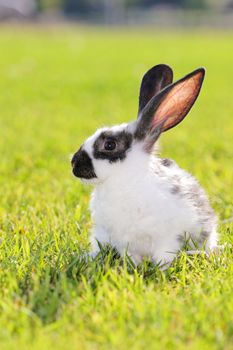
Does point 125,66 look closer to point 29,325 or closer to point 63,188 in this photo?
point 63,188

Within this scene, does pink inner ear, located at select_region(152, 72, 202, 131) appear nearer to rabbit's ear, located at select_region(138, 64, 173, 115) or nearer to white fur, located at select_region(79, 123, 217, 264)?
white fur, located at select_region(79, 123, 217, 264)

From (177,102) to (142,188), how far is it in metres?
0.48

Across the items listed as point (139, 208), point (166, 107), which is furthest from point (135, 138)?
point (139, 208)

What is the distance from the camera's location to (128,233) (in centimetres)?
351

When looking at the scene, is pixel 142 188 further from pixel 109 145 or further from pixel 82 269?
pixel 82 269

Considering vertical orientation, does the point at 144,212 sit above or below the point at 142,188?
below

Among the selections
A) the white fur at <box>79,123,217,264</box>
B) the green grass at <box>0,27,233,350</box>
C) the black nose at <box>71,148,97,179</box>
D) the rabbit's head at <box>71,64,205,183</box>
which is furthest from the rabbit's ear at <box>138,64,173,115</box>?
the green grass at <box>0,27,233,350</box>

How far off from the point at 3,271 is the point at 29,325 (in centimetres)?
58

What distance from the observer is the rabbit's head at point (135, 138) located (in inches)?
137

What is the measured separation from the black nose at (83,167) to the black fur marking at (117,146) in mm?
47

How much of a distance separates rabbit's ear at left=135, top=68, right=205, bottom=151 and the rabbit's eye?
12cm

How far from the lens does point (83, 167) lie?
3471 millimetres

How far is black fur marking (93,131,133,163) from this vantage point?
350 centimetres

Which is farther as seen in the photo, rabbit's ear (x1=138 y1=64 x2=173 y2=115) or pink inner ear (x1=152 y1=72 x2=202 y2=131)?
rabbit's ear (x1=138 y1=64 x2=173 y2=115)
